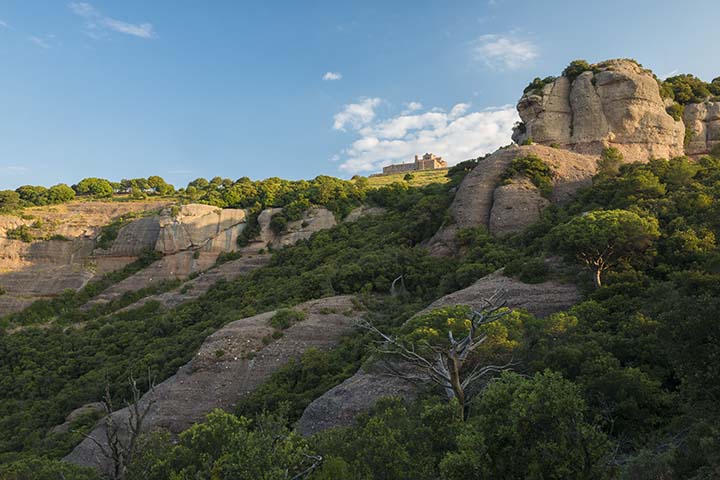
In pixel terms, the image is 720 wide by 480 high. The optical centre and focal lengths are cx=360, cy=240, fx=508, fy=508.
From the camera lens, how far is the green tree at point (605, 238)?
23766 mm

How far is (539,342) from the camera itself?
17.5m

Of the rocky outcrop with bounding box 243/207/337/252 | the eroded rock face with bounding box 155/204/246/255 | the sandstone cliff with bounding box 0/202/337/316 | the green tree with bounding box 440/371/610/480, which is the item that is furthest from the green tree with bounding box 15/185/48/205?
the green tree with bounding box 440/371/610/480

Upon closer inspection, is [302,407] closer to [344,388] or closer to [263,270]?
[344,388]

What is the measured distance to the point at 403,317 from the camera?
1099 inches

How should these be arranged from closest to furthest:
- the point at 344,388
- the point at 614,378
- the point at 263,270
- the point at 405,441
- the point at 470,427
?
the point at 470,427
the point at 405,441
the point at 614,378
the point at 344,388
the point at 263,270

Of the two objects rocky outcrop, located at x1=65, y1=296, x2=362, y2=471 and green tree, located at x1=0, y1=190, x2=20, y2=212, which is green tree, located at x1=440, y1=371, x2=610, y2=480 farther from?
green tree, located at x1=0, y1=190, x2=20, y2=212

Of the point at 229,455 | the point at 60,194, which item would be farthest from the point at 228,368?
the point at 60,194

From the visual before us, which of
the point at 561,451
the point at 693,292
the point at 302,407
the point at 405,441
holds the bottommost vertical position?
the point at 302,407

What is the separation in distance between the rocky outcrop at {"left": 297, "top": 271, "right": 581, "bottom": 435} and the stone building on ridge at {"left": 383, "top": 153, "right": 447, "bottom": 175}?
6113 centimetres

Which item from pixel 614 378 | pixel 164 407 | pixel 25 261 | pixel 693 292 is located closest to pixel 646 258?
pixel 693 292

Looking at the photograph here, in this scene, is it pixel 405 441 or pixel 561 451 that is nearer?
pixel 561 451

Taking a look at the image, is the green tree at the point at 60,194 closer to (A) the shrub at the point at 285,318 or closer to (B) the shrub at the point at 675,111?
(A) the shrub at the point at 285,318

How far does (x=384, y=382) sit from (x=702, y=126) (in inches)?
1757

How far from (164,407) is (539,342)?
16635 millimetres
